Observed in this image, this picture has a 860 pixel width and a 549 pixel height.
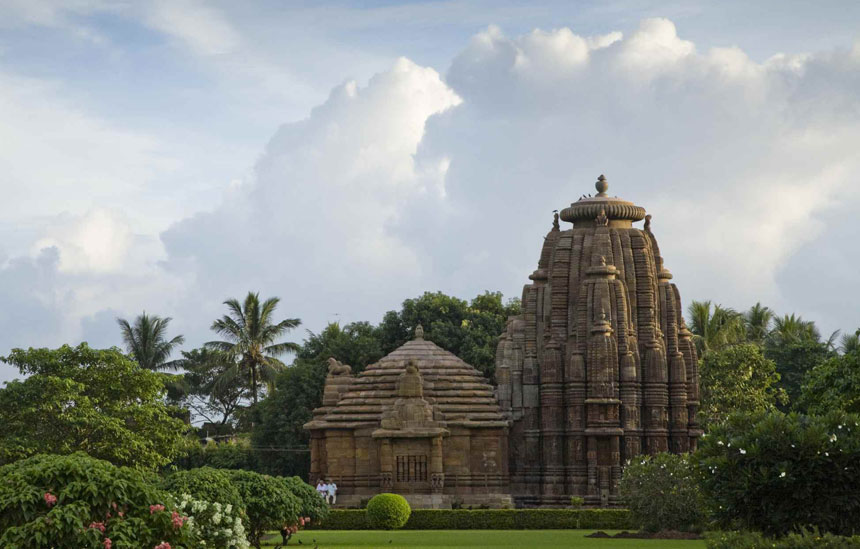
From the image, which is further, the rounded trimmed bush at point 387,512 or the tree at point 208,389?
the tree at point 208,389

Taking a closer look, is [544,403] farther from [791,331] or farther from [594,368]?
[791,331]

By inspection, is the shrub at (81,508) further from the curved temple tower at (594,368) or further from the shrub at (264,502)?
the curved temple tower at (594,368)

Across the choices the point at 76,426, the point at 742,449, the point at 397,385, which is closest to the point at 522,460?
the point at 397,385

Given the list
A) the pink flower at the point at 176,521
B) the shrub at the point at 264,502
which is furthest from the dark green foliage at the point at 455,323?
the pink flower at the point at 176,521

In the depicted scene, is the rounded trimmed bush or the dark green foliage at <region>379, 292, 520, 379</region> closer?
the rounded trimmed bush

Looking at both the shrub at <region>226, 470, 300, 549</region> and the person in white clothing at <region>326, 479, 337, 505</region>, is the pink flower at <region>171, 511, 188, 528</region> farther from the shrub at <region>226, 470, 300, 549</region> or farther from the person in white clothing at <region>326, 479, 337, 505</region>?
the person in white clothing at <region>326, 479, 337, 505</region>

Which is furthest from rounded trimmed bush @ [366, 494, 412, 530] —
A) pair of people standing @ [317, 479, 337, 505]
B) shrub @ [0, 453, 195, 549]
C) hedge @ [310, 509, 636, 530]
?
shrub @ [0, 453, 195, 549]

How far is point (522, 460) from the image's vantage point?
53.3 m

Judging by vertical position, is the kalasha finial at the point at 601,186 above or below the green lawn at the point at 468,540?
above

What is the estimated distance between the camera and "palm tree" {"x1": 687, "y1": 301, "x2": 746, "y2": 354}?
69938 millimetres

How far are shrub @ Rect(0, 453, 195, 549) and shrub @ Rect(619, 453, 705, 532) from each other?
72.4 feet

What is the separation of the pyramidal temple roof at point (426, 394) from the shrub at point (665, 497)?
44.5 ft

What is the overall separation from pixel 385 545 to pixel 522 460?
61.0ft

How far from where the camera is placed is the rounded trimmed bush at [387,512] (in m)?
43.1
